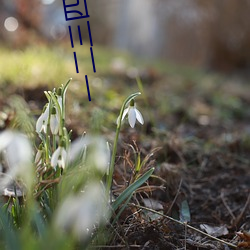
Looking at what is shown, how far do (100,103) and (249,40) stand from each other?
5.67 metres

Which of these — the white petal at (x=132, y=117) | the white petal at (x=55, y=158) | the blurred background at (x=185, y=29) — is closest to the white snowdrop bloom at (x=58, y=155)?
the white petal at (x=55, y=158)

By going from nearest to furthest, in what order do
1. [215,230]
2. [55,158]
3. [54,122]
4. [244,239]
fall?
1. [55,158]
2. [54,122]
3. [244,239]
4. [215,230]

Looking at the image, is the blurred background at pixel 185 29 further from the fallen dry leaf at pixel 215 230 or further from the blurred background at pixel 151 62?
the fallen dry leaf at pixel 215 230

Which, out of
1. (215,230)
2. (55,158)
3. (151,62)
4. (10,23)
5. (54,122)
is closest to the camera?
(55,158)

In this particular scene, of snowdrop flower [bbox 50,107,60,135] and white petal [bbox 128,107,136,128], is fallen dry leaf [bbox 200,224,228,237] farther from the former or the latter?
snowdrop flower [bbox 50,107,60,135]

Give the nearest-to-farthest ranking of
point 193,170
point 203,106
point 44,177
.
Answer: point 44,177, point 193,170, point 203,106

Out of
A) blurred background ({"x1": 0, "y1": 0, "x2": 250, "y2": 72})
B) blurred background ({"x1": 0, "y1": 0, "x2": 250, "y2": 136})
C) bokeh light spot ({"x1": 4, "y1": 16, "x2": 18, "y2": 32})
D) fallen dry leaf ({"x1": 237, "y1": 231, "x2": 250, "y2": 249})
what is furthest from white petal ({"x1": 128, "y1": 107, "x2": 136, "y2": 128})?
bokeh light spot ({"x1": 4, "y1": 16, "x2": 18, "y2": 32})

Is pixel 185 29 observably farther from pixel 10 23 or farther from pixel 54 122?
pixel 54 122

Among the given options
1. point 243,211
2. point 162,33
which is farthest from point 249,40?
point 243,211

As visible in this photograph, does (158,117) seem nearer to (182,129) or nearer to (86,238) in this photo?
(182,129)

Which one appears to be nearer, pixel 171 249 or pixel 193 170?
pixel 171 249

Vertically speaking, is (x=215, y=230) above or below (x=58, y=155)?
below

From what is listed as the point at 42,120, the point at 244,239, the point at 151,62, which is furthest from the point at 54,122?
the point at 151,62

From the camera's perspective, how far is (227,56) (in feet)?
28.3
